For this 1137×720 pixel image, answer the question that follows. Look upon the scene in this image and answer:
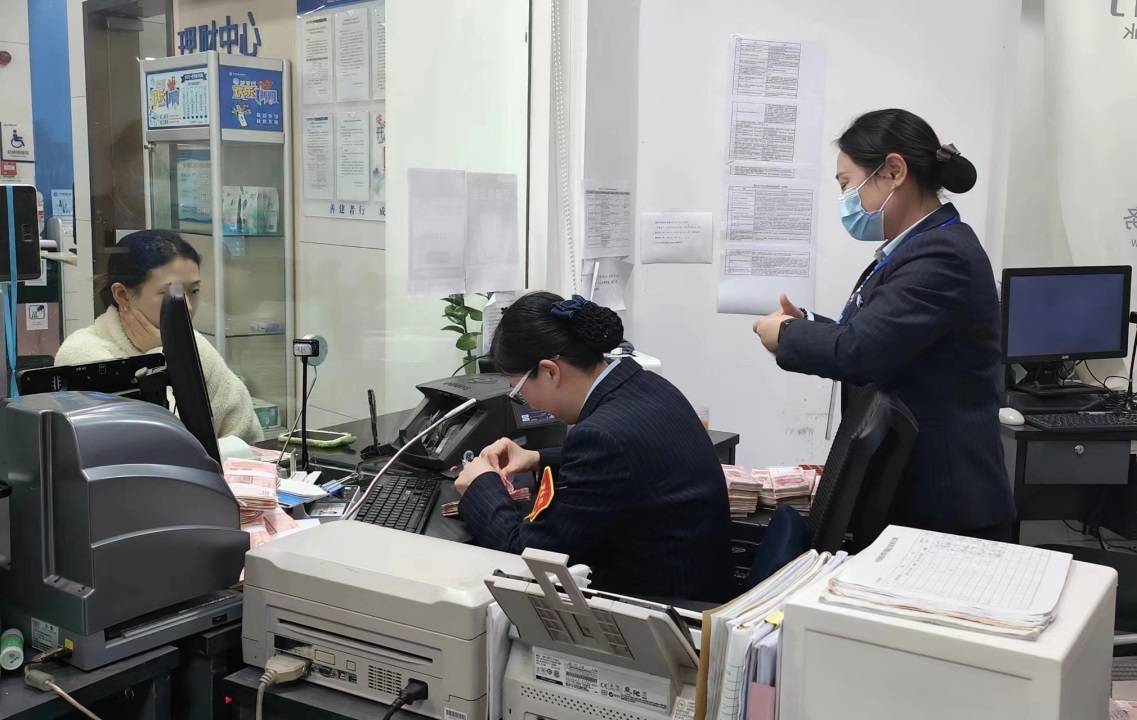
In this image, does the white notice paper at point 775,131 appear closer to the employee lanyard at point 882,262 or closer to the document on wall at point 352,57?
the document on wall at point 352,57

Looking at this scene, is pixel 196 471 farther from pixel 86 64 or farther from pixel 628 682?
pixel 86 64

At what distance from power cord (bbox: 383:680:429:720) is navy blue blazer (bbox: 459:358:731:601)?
1.45ft

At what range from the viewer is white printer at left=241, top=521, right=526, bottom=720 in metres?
1.42

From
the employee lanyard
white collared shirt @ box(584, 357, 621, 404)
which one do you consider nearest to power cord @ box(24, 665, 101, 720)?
white collared shirt @ box(584, 357, 621, 404)

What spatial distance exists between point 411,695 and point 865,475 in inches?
34.1

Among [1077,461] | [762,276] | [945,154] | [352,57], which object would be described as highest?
[352,57]

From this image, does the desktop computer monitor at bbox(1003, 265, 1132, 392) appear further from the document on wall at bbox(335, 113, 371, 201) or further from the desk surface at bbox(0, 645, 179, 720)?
the desk surface at bbox(0, 645, 179, 720)

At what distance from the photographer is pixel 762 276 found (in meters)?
3.95

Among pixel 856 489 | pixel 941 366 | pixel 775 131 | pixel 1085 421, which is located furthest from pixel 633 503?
pixel 775 131

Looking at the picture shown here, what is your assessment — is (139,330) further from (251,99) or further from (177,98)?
(251,99)

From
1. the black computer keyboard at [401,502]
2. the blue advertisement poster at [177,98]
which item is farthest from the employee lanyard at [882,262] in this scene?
the blue advertisement poster at [177,98]

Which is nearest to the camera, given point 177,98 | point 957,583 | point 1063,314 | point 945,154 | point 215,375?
point 957,583

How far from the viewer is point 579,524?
6.00 feet

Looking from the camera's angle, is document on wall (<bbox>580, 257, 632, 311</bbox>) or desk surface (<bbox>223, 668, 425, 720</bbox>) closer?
desk surface (<bbox>223, 668, 425, 720</bbox>)
